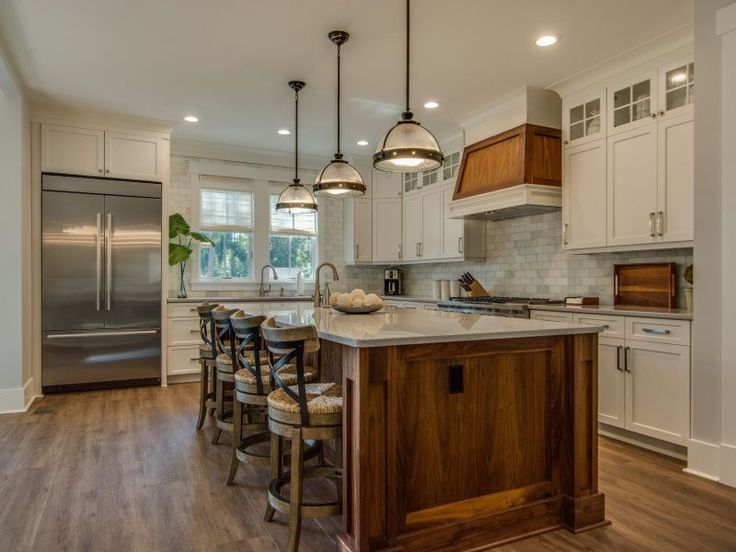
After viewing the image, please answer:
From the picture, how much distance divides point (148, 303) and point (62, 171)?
5.02 ft

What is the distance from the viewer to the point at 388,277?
7062 mm

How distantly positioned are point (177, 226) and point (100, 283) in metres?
1.01

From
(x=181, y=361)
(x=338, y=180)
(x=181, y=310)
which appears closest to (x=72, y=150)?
(x=181, y=310)

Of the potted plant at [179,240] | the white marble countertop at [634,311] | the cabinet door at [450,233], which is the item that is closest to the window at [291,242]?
the potted plant at [179,240]

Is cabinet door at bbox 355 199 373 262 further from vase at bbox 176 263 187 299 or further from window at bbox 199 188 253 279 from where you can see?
vase at bbox 176 263 187 299

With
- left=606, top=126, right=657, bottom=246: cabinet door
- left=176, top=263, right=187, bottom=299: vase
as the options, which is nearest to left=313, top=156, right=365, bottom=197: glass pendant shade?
left=606, top=126, right=657, bottom=246: cabinet door

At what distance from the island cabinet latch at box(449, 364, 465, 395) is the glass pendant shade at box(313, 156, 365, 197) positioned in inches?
72.1

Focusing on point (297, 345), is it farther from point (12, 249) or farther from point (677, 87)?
point (12, 249)

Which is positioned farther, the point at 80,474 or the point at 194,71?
the point at 194,71

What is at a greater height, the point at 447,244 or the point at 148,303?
the point at 447,244

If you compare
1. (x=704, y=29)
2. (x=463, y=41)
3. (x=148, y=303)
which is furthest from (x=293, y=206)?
(x=704, y=29)

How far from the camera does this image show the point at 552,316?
12.9ft

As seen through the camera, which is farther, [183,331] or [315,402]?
[183,331]

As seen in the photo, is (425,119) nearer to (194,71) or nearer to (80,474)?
(194,71)
